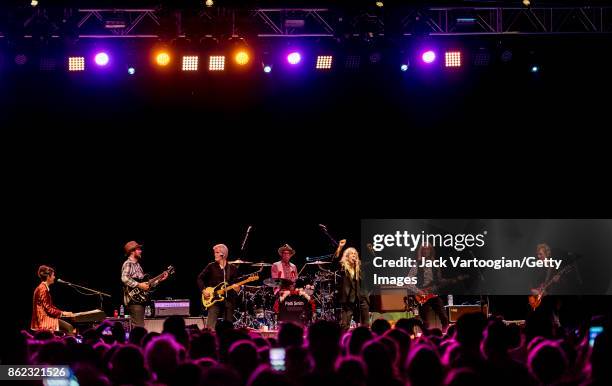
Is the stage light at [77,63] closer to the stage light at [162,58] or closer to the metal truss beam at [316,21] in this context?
the metal truss beam at [316,21]

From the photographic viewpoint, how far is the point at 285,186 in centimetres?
1759

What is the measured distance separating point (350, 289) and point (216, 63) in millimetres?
4625

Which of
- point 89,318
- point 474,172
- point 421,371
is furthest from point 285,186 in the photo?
point 421,371

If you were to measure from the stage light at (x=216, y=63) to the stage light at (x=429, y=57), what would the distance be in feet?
10.6

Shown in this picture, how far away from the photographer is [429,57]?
43.7 ft

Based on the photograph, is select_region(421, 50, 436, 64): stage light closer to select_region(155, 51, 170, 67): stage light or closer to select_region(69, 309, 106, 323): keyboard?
select_region(155, 51, 170, 67): stage light

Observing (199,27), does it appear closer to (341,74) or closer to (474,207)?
(341,74)

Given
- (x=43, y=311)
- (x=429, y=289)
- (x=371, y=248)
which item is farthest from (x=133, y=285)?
(x=429, y=289)

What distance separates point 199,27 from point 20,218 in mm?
6742

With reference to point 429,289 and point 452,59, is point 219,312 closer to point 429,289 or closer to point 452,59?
point 429,289

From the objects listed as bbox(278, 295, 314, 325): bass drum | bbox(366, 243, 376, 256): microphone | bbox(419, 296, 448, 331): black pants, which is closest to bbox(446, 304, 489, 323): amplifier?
bbox(419, 296, 448, 331): black pants

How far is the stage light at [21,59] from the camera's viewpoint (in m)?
12.9

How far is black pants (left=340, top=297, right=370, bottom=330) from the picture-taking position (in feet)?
48.0

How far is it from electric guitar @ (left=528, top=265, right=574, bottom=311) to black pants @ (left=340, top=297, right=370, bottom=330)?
306 centimetres
